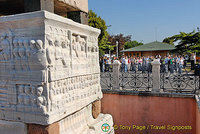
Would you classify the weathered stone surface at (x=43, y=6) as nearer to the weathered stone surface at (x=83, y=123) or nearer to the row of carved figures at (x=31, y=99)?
the row of carved figures at (x=31, y=99)

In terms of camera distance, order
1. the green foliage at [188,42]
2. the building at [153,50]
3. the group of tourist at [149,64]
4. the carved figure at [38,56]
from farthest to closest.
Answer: the building at [153,50], the green foliage at [188,42], the group of tourist at [149,64], the carved figure at [38,56]

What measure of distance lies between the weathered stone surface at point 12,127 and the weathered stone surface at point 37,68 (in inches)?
3.6

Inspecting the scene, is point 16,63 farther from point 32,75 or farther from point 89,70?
point 89,70

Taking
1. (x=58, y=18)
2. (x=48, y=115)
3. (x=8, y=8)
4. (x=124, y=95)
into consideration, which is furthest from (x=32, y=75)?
(x=124, y=95)

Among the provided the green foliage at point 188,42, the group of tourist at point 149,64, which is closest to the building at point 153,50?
the green foliage at point 188,42

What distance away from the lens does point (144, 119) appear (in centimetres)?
740

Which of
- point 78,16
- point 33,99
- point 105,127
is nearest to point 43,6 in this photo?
point 78,16

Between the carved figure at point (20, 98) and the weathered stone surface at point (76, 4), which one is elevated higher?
the weathered stone surface at point (76, 4)

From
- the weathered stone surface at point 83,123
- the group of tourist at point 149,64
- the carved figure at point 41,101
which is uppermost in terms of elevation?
the group of tourist at point 149,64

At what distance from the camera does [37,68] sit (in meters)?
2.95

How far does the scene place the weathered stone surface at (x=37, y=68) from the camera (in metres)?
2.91

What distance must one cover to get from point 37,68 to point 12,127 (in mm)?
1238

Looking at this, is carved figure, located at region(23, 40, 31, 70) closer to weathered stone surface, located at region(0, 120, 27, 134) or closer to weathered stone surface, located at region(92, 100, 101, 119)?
weathered stone surface, located at region(0, 120, 27, 134)

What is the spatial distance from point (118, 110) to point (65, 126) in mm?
4559
